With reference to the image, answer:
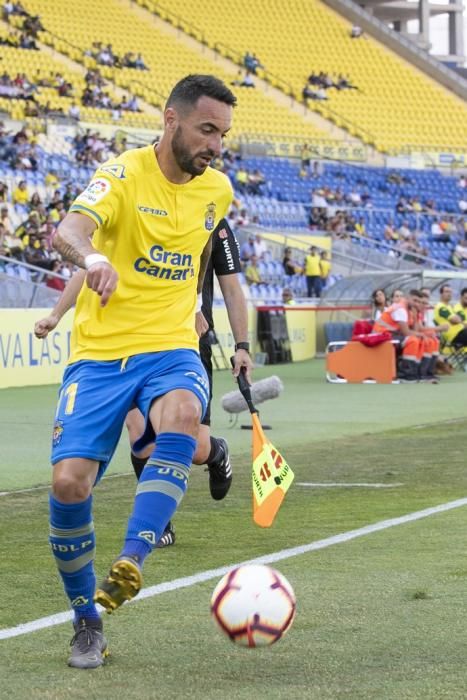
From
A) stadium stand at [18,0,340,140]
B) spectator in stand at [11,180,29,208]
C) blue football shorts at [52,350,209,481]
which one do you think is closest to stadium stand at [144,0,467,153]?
stadium stand at [18,0,340,140]

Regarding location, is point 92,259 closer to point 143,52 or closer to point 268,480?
point 268,480

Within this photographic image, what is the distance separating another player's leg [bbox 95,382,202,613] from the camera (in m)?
4.67

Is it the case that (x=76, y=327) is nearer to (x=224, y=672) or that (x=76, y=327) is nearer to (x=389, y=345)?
(x=224, y=672)

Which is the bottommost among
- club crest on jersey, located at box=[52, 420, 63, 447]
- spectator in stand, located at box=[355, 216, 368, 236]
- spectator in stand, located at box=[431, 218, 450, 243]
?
spectator in stand, located at box=[431, 218, 450, 243]

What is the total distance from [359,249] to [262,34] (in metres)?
20.5

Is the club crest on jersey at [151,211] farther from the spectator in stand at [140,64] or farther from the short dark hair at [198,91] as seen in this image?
the spectator in stand at [140,64]

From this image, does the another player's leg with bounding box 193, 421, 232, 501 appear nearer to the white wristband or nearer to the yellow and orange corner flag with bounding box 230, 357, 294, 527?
the yellow and orange corner flag with bounding box 230, 357, 294, 527

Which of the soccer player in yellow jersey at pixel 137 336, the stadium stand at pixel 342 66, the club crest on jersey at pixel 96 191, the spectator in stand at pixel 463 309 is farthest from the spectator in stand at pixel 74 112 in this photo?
the club crest on jersey at pixel 96 191

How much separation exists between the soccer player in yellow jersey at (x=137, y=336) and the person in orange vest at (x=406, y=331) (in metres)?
18.1

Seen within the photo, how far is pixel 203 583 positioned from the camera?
6230 mm

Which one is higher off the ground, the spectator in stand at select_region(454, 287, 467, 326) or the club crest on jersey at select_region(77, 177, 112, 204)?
the club crest on jersey at select_region(77, 177, 112, 204)

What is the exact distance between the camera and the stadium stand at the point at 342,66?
52.2 meters

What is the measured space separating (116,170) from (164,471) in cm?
119

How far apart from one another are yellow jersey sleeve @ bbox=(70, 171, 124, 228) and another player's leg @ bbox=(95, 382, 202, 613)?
0.70 meters
